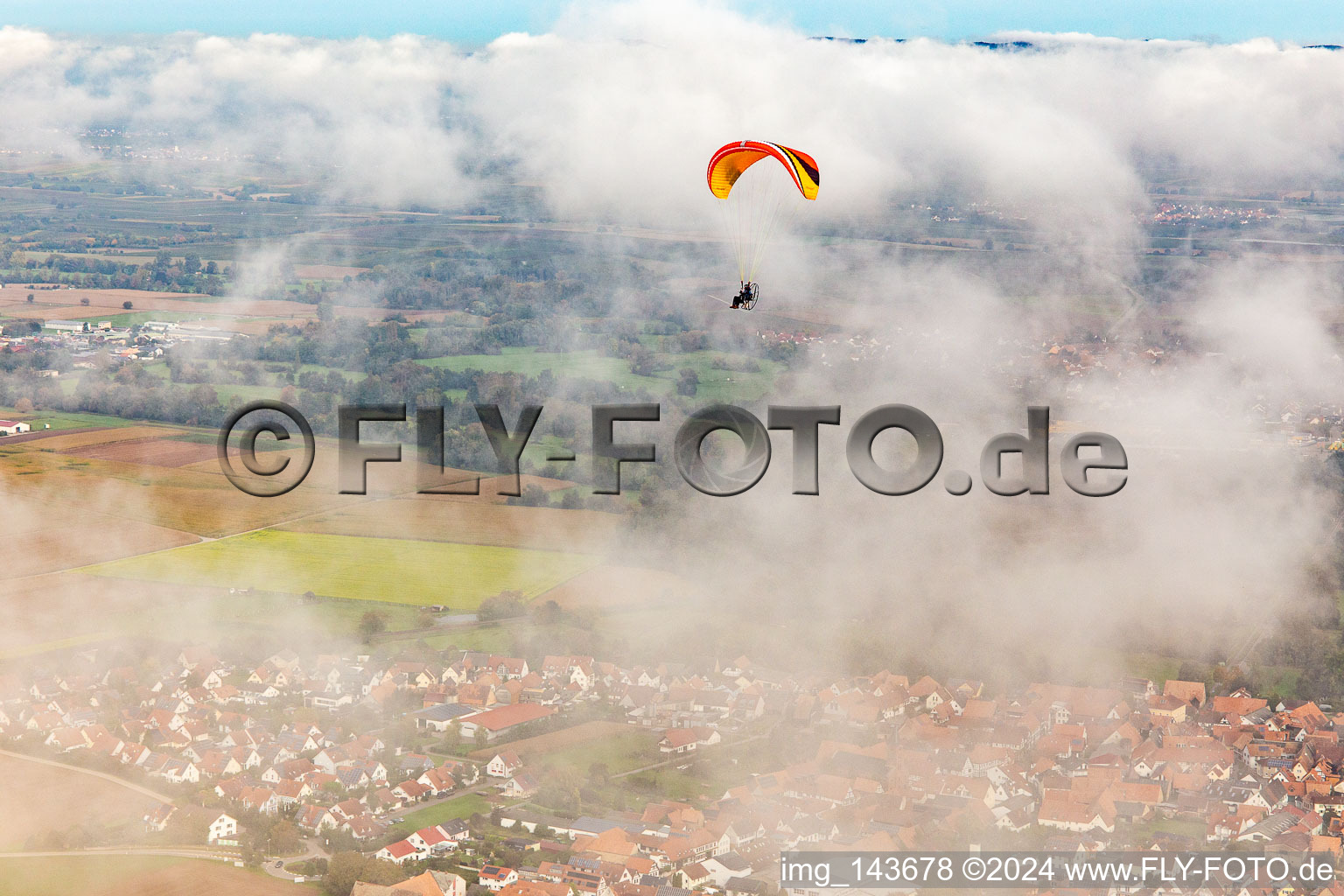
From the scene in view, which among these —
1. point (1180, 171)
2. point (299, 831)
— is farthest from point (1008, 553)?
point (1180, 171)

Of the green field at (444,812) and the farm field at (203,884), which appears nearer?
the farm field at (203,884)

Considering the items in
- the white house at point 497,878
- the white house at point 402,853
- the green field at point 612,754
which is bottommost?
the white house at point 497,878

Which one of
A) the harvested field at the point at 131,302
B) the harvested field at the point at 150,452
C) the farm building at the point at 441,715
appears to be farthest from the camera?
the harvested field at the point at 131,302

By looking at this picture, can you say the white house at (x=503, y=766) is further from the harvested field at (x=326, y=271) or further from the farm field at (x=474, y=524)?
the harvested field at (x=326, y=271)

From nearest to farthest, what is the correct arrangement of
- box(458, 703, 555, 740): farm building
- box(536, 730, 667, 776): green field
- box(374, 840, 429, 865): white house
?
box(374, 840, 429, 865): white house, box(536, 730, 667, 776): green field, box(458, 703, 555, 740): farm building

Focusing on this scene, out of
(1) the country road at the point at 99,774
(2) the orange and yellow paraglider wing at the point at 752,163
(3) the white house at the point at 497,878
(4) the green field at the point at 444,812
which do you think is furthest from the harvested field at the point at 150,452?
(2) the orange and yellow paraglider wing at the point at 752,163

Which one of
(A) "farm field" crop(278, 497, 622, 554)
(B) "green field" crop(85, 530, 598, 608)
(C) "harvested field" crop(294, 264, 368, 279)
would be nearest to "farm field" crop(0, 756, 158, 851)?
(B) "green field" crop(85, 530, 598, 608)

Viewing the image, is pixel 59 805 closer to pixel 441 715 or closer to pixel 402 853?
pixel 402 853

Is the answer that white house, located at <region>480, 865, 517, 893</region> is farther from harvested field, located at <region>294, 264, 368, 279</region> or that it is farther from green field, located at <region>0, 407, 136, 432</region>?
Answer: harvested field, located at <region>294, 264, 368, 279</region>
